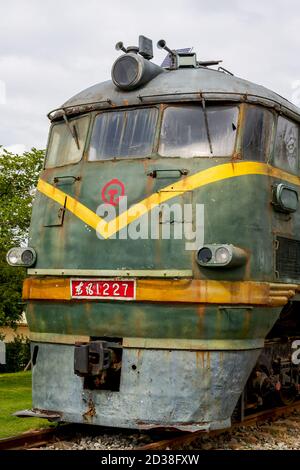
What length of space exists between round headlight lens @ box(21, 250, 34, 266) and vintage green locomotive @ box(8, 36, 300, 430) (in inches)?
0.6

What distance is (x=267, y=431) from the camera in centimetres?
892

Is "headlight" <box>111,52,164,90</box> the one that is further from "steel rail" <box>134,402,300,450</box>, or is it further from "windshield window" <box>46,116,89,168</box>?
"steel rail" <box>134,402,300,450</box>

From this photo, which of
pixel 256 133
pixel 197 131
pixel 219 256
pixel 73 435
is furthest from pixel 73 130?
pixel 73 435

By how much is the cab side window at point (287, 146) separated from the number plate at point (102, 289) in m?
2.36

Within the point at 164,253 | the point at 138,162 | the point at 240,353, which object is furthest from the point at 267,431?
the point at 138,162

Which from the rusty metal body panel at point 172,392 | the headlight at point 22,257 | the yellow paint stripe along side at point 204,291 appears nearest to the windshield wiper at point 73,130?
the headlight at point 22,257

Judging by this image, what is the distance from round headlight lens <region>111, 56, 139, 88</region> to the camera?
8438 mm

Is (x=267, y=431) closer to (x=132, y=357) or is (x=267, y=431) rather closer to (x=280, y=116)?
(x=132, y=357)

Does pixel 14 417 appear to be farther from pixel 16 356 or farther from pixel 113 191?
pixel 16 356

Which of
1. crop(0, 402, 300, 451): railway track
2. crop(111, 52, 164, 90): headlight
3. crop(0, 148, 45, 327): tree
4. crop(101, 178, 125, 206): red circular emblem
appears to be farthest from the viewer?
crop(0, 148, 45, 327): tree

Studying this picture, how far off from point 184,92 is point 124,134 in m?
0.85

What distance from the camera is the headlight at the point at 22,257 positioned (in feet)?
28.0

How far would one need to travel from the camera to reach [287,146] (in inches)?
349

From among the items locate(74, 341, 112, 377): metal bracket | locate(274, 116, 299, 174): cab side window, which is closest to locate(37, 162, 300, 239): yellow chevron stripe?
locate(274, 116, 299, 174): cab side window
